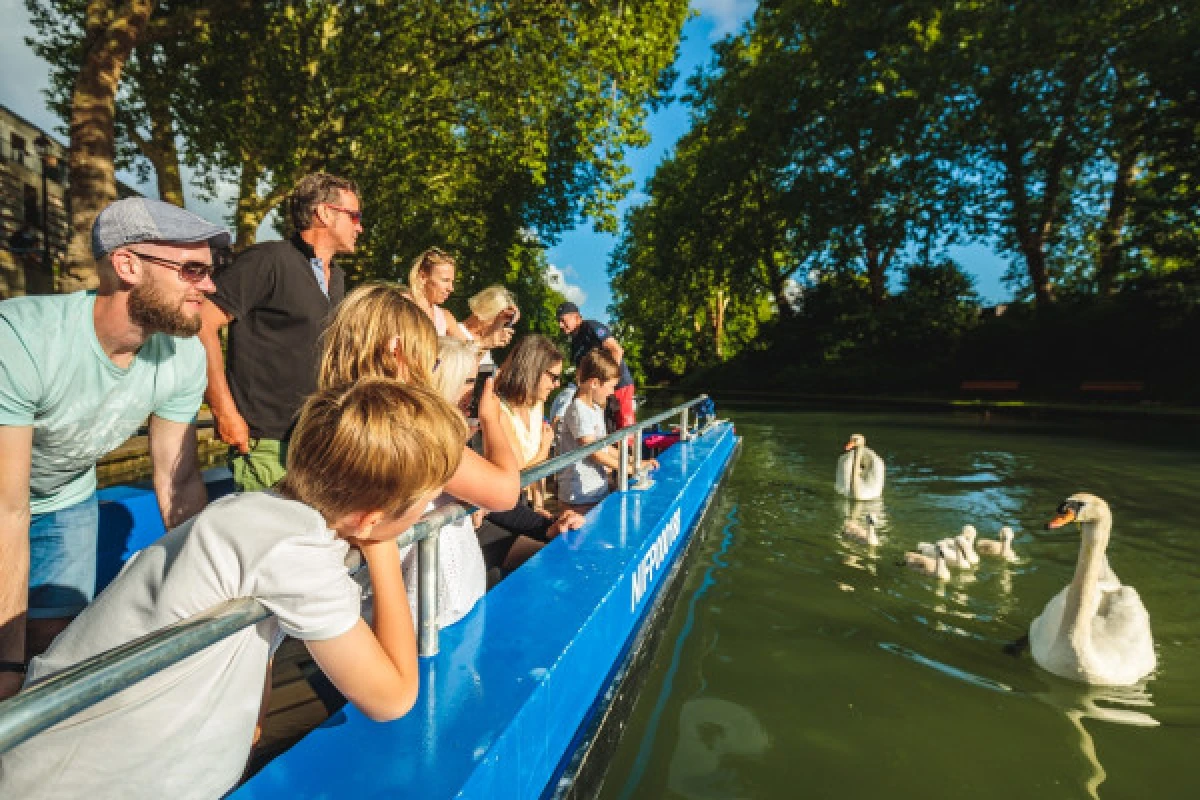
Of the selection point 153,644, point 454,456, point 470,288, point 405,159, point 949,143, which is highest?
point 949,143

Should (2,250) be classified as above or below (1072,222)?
below

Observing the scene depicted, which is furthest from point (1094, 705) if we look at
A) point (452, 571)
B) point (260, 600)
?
point (260, 600)

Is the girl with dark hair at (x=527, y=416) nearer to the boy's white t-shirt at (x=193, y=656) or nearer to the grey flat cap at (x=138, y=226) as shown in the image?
the grey flat cap at (x=138, y=226)

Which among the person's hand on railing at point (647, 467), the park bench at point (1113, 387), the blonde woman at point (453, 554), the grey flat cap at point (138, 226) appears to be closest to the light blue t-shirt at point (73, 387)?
the grey flat cap at point (138, 226)

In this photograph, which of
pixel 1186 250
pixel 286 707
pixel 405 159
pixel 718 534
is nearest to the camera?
pixel 286 707

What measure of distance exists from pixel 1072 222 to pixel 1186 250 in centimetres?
475

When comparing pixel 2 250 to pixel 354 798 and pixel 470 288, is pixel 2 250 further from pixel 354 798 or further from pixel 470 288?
pixel 354 798

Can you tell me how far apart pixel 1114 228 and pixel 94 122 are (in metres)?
27.4

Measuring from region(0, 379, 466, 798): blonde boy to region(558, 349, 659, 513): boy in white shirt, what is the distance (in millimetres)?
3063

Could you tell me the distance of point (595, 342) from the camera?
6.54 metres

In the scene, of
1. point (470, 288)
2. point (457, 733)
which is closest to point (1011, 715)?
point (457, 733)

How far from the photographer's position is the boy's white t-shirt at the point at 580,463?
4.62 metres

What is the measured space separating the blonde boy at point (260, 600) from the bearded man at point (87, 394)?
2.61 feet

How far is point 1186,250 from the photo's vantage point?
59.6ft
